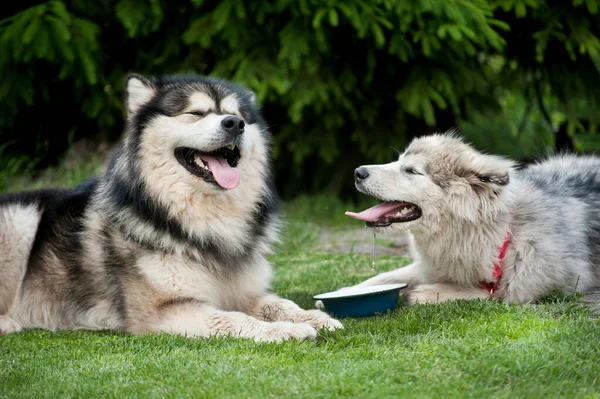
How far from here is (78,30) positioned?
297 inches

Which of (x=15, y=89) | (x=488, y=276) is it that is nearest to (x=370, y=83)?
(x=15, y=89)

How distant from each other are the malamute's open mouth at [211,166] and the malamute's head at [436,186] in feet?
2.44

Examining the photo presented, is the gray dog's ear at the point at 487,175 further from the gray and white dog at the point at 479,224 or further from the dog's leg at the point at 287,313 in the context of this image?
the dog's leg at the point at 287,313

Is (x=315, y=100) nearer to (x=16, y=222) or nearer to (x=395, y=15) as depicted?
(x=395, y=15)

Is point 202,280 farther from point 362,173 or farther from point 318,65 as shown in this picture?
point 318,65

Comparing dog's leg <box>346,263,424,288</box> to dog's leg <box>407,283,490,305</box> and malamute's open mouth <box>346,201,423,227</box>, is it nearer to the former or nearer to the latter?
dog's leg <box>407,283,490,305</box>

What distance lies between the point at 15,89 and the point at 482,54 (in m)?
5.31

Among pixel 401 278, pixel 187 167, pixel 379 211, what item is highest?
pixel 187 167

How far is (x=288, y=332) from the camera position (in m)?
3.90

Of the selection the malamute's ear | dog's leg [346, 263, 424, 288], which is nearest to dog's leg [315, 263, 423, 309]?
dog's leg [346, 263, 424, 288]

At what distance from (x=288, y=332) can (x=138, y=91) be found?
1.64 metres

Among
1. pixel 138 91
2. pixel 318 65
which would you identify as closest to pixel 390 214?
pixel 138 91

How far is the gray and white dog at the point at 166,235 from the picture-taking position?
425 centimetres

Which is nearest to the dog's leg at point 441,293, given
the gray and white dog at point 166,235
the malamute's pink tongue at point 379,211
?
the malamute's pink tongue at point 379,211
